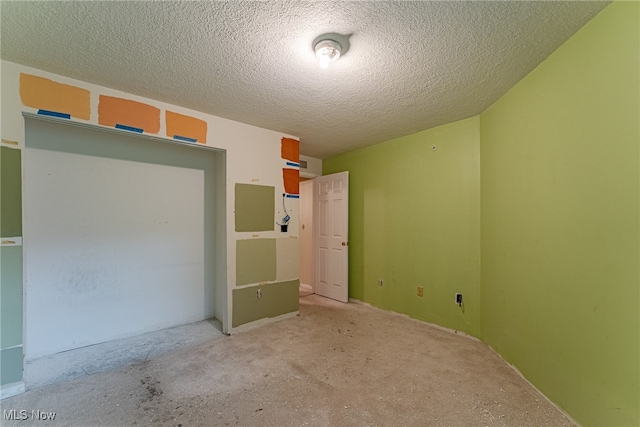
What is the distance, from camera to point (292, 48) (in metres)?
1.75

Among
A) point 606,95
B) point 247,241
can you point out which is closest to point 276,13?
point 606,95

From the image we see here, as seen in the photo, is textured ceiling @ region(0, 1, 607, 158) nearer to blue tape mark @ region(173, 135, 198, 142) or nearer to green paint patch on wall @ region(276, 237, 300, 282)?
blue tape mark @ region(173, 135, 198, 142)

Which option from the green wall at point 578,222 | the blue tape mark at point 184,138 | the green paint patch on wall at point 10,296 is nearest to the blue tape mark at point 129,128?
the blue tape mark at point 184,138

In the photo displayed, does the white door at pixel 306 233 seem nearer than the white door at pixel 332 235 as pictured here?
No

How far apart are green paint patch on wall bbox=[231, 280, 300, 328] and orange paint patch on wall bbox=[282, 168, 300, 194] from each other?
1222 millimetres

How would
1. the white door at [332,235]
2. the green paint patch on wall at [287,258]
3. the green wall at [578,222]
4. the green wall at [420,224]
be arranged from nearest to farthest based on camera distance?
1. the green wall at [578,222]
2. the green wall at [420,224]
3. the green paint patch on wall at [287,258]
4. the white door at [332,235]

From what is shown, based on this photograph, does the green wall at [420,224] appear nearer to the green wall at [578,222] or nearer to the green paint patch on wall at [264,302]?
the green wall at [578,222]

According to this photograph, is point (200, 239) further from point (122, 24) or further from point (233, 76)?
point (122, 24)

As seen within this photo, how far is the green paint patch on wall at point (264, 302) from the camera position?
9.98 feet

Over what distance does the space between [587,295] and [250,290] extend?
292 cm

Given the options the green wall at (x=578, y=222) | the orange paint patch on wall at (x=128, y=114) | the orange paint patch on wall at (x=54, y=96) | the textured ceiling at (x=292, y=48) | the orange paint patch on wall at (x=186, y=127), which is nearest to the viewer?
the green wall at (x=578, y=222)

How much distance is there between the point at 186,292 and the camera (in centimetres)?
329

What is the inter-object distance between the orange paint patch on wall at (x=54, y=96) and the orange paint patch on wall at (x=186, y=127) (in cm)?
61
